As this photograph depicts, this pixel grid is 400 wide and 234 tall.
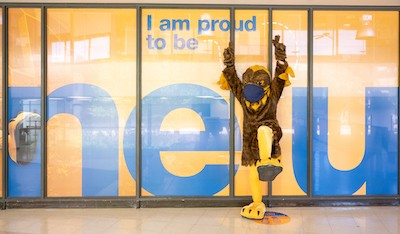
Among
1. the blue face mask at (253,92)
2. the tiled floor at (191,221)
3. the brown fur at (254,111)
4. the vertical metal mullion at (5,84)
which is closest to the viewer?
the tiled floor at (191,221)

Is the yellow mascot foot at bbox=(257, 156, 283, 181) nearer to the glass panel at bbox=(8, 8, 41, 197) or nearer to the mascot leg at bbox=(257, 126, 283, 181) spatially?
the mascot leg at bbox=(257, 126, 283, 181)

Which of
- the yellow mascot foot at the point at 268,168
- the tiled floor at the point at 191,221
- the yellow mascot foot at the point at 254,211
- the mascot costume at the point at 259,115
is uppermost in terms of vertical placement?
the mascot costume at the point at 259,115

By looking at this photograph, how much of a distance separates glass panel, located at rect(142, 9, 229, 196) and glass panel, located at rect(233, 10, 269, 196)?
0.18 meters

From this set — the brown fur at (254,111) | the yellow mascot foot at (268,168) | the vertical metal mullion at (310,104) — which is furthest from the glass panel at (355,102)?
the yellow mascot foot at (268,168)

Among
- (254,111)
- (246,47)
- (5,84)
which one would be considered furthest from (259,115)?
(5,84)

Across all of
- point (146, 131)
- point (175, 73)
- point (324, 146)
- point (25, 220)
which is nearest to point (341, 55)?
point (324, 146)

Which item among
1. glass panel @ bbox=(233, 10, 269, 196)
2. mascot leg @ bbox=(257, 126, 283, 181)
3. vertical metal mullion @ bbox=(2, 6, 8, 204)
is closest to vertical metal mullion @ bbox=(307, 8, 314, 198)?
glass panel @ bbox=(233, 10, 269, 196)

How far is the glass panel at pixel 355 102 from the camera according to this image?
15.1 feet

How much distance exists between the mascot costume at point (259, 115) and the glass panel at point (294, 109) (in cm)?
58

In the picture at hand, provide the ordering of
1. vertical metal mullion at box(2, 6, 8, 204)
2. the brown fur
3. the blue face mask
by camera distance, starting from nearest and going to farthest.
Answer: the blue face mask → the brown fur → vertical metal mullion at box(2, 6, 8, 204)

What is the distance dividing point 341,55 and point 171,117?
2.86 m

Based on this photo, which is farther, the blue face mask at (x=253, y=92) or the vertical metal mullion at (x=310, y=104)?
the vertical metal mullion at (x=310, y=104)

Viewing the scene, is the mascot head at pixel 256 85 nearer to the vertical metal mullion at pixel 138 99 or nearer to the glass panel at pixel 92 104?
the vertical metal mullion at pixel 138 99

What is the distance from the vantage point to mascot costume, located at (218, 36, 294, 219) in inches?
148
